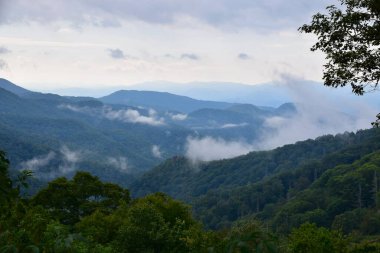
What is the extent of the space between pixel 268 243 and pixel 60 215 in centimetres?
4240

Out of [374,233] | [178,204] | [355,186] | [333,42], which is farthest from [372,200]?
[333,42]

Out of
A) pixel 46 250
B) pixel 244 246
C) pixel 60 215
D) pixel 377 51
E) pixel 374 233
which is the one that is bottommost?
pixel 374 233

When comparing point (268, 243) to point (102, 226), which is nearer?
point (268, 243)

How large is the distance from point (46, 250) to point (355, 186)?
17531cm

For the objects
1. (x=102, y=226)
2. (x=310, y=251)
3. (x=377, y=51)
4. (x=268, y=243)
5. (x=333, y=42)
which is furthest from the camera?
(x=102, y=226)

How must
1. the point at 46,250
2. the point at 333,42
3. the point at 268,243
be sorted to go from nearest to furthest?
the point at 268,243
the point at 46,250
the point at 333,42

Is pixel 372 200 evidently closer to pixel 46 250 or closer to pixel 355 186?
pixel 355 186

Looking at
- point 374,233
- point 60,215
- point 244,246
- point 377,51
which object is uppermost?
point 377,51

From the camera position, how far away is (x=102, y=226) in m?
35.7

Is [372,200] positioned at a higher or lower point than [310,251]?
lower

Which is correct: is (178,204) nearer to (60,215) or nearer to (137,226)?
(137,226)

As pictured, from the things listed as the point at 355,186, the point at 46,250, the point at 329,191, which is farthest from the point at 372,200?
the point at 46,250

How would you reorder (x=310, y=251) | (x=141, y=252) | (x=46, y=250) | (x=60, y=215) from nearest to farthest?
(x=46, y=250) < (x=310, y=251) < (x=141, y=252) < (x=60, y=215)

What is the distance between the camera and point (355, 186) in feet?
546
